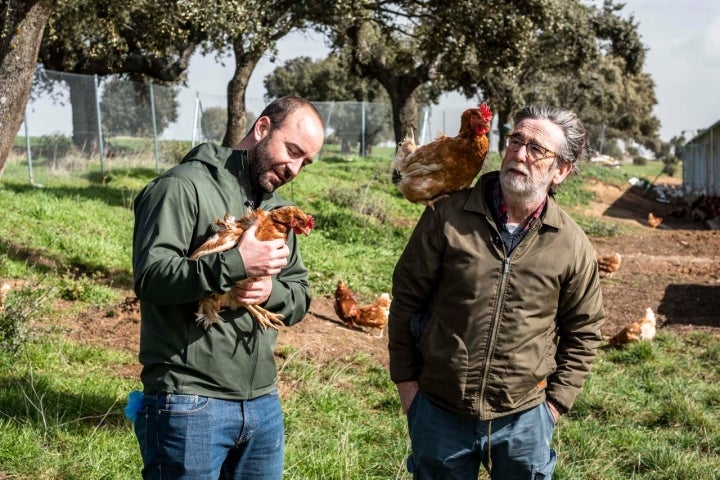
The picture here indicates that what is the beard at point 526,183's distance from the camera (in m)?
2.64

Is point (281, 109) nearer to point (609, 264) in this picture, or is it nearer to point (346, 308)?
point (346, 308)

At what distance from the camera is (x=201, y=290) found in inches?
84.2

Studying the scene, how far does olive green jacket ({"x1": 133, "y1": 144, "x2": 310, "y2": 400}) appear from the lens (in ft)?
7.07

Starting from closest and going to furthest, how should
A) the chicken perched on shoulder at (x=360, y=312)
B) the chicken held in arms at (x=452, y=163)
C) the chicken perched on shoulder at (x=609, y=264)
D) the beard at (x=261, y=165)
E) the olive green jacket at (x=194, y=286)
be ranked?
the olive green jacket at (x=194, y=286) → the beard at (x=261, y=165) → the chicken held in arms at (x=452, y=163) → the chicken perched on shoulder at (x=360, y=312) → the chicken perched on shoulder at (x=609, y=264)

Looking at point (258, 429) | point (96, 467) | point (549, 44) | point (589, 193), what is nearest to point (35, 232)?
point (96, 467)

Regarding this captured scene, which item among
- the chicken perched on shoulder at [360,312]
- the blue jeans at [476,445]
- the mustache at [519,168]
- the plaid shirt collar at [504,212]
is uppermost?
the mustache at [519,168]

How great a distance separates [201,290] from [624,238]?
Result: 15.8m

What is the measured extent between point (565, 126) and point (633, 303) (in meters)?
7.75

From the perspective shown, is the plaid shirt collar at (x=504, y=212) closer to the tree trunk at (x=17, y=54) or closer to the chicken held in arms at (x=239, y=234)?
the chicken held in arms at (x=239, y=234)

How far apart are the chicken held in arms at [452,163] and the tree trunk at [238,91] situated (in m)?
10.2

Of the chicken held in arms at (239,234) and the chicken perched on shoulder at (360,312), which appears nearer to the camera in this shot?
the chicken held in arms at (239,234)

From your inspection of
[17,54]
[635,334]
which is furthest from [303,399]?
[635,334]

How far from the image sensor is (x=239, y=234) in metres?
2.35

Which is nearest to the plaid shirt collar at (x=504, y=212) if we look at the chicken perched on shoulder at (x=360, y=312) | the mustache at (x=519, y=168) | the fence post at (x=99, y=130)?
the mustache at (x=519, y=168)
